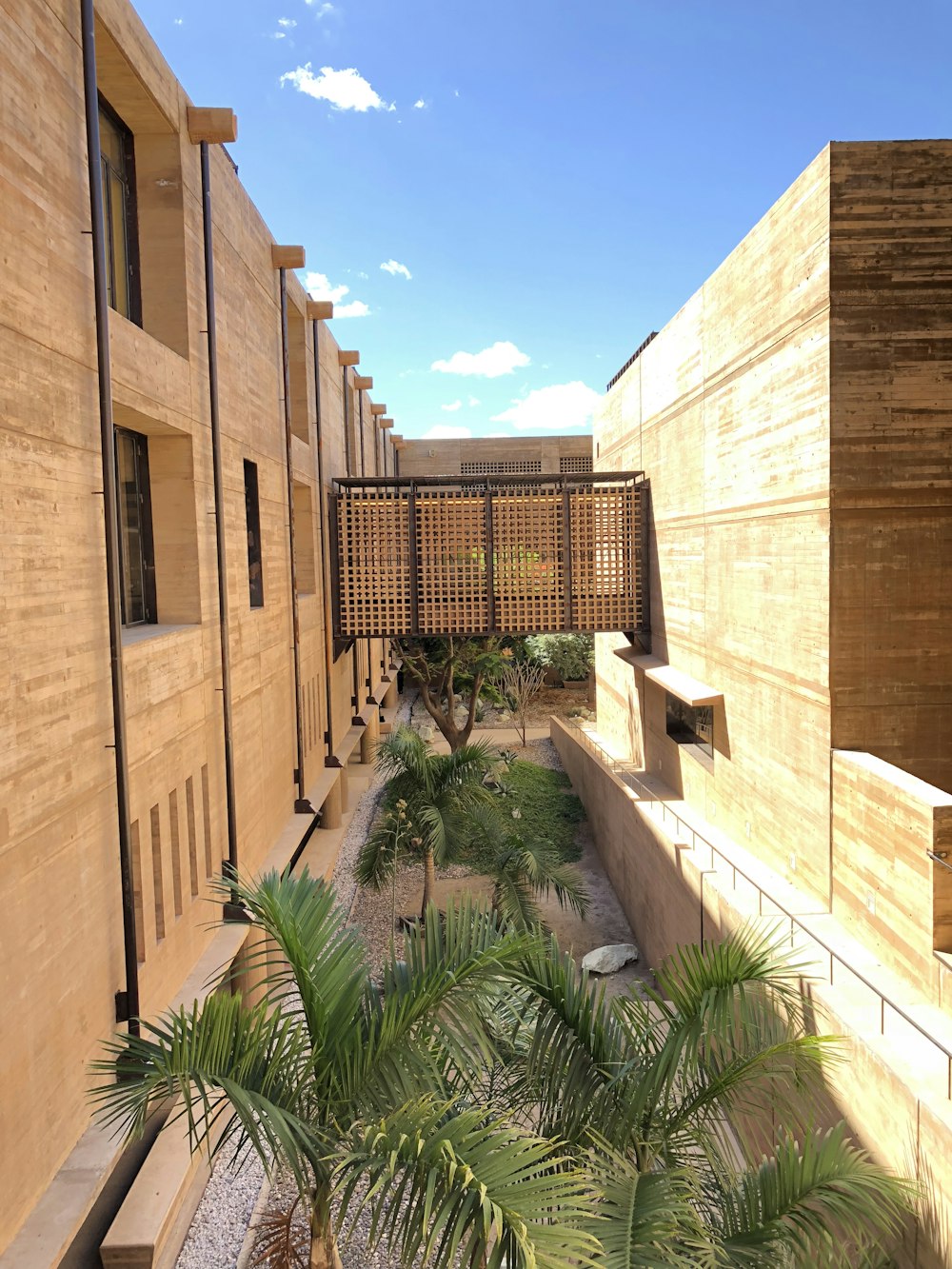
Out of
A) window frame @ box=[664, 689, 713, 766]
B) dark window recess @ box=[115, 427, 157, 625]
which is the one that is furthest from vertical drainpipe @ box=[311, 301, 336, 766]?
dark window recess @ box=[115, 427, 157, 625]

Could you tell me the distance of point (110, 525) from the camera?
489 centimetres

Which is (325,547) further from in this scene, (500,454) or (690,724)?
(500,454)

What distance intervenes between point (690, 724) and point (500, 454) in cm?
2144

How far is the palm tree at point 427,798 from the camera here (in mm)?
10078

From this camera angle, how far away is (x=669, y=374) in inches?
483

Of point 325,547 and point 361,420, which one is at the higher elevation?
point 361,420

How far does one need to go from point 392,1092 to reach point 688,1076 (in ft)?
5.18

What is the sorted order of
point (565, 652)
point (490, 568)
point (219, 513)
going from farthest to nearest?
point (565, 652), point (490, 568), point (219, 513)

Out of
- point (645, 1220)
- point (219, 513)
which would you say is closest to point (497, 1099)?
point (645, 1220)

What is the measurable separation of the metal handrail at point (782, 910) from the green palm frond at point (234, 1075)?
3.09 metres

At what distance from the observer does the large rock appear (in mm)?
10945

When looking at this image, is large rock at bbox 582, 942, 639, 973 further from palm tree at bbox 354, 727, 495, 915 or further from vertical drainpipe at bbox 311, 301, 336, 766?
vertical drainpipe at bbox 311, 301, 336, 766

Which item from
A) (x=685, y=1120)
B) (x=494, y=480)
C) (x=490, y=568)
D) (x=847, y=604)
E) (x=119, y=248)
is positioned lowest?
(x=685, y=1120)

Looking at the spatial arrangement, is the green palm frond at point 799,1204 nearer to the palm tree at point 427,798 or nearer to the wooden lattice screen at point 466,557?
the palm tree at point 427,798
